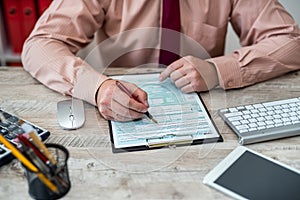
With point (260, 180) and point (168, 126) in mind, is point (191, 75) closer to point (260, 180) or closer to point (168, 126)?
point (168, 126)

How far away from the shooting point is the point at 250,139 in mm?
862

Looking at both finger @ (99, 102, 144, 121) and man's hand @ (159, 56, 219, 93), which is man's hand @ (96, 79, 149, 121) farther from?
man's hand @ (159, 56, 219, 93)

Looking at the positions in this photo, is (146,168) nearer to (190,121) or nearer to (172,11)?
(190,121)

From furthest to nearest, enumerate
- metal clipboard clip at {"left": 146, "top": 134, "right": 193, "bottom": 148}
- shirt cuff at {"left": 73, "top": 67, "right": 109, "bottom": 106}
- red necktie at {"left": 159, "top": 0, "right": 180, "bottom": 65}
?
red necktie at {"left": 159, "top": 0, "right": 180, "bottom": 65}
shirt cuff at {"left": 73, "top": 67, "right": 109, "bottom": 106}
metal clipboard clip at {"left": 146, "top": 134, "right": 193, "bottom": 148}

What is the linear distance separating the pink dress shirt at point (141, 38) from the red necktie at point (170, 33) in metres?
0.03

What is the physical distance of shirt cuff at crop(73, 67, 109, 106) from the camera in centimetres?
101

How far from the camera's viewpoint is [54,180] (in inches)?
26.9

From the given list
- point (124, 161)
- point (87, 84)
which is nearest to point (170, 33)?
point (87, 84)

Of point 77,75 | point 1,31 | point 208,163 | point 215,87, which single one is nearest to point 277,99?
point 215,87

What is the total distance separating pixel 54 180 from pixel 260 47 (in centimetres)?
76

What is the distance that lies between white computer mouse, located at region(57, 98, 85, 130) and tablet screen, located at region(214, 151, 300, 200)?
0.35 metres

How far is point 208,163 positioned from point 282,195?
152 mm

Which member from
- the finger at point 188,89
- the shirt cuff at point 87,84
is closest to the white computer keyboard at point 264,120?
the finger at point 188,89

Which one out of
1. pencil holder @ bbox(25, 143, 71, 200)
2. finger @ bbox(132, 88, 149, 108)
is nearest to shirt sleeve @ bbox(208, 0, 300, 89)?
finger @ bbox(132, 88, 149, 108)
